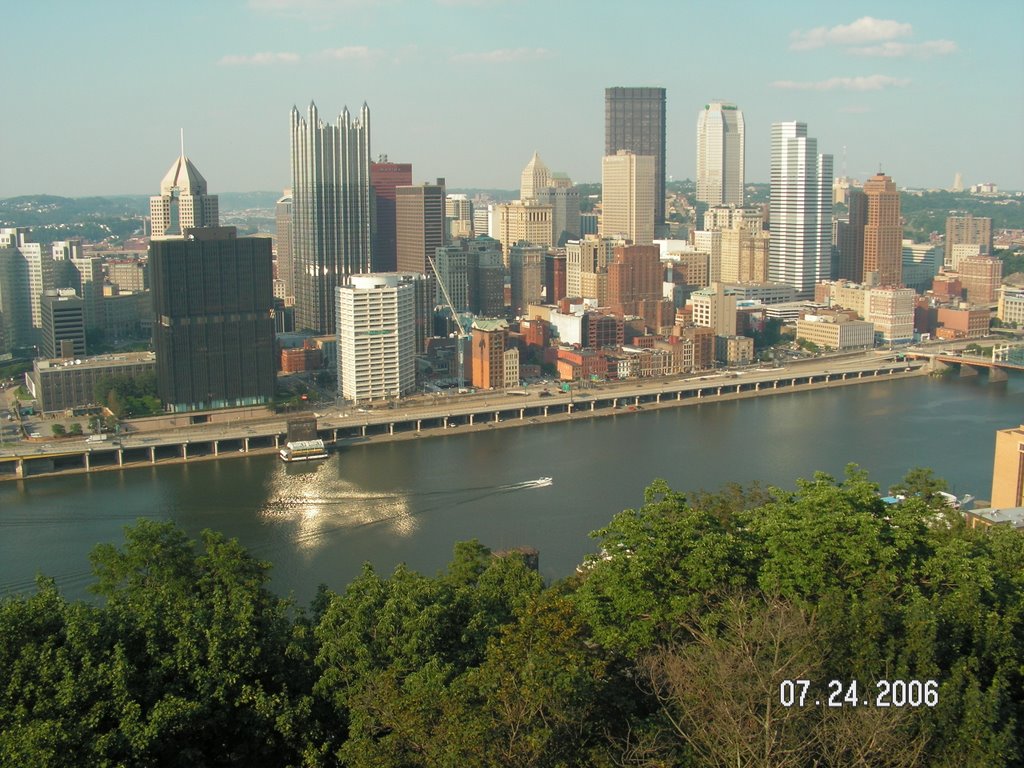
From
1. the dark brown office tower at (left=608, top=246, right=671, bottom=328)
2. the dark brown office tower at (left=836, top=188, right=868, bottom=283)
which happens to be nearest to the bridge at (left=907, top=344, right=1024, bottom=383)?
the dark brown office tower at (left=608, top=246, right=671, bottom=328)

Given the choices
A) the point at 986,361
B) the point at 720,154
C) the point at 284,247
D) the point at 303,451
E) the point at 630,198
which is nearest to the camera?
the point at 303,451

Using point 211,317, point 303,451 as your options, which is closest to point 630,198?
point 211,317

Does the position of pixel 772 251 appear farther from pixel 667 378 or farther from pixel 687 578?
pixel 687 578

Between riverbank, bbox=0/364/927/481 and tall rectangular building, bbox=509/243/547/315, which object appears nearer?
riverbank, bbox=0/364/927/481

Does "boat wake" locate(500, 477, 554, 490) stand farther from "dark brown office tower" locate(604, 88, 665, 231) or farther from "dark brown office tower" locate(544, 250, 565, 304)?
"dark brown office tower" locate(604, 88, 665, 231)

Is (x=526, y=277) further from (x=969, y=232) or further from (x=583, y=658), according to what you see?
(x=583, y=658)
